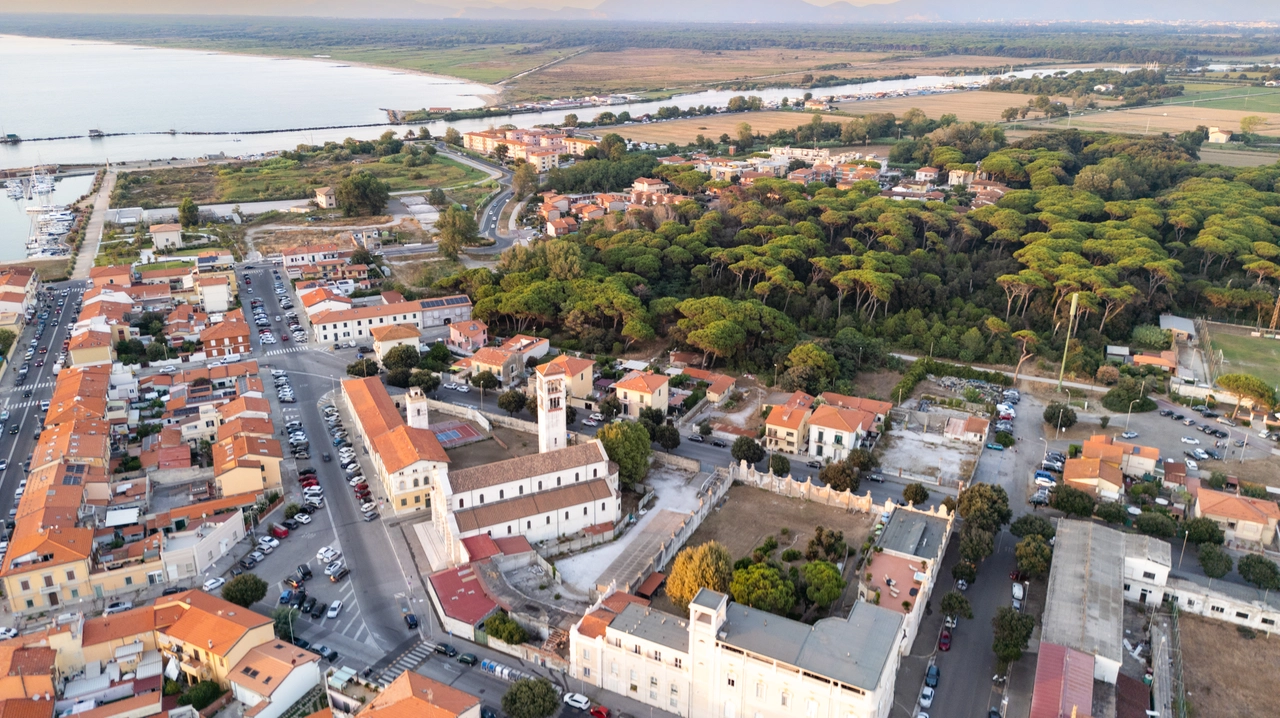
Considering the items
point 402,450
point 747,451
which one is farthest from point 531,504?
point 747,451

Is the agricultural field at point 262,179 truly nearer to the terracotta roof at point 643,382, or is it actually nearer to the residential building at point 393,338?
the residential building at point 393,338

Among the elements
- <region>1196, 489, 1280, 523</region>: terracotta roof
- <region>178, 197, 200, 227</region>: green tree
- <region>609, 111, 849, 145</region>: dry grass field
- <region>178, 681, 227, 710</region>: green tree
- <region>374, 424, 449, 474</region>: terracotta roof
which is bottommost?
<region>178, 681, 227, 710</region>: green tree

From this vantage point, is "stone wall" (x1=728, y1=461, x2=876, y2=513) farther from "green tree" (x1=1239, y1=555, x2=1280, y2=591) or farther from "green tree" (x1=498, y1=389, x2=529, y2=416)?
"green tree" (x1=1239, y1=555, x2=1280, y2=591)

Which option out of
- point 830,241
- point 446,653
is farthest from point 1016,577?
point 830,241

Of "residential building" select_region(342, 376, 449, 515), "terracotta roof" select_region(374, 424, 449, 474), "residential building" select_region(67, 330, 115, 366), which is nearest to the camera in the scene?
"residential building" select_region(342, 376, 449, 515)

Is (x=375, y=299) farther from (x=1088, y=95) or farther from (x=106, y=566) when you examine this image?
(x=1088, y=95)

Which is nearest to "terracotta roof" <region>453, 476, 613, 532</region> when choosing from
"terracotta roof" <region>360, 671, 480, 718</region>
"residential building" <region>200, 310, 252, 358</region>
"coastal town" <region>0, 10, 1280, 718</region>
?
"coastal town" <region>0, 10, 1280, 718</region>

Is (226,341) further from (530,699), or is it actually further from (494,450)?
(530,699)
